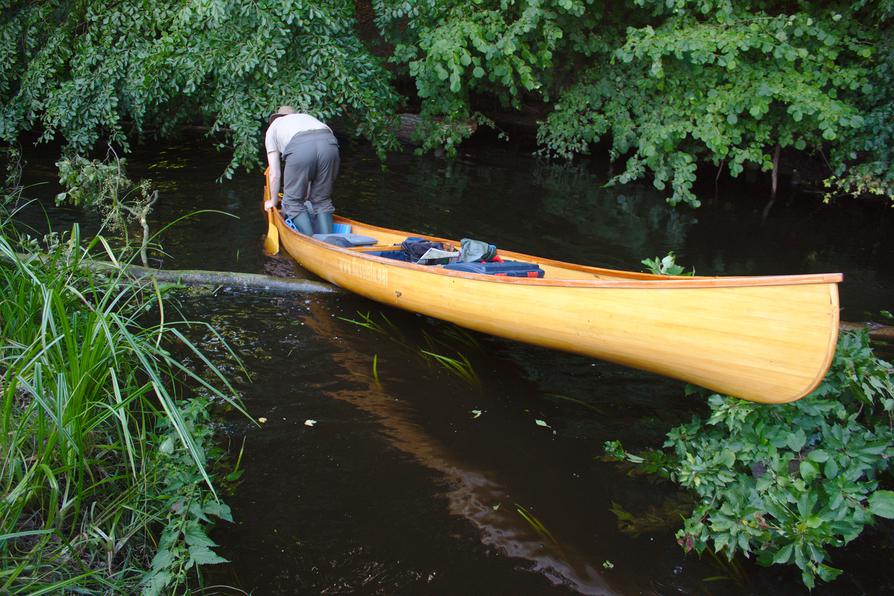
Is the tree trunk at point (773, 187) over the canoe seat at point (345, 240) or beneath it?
over

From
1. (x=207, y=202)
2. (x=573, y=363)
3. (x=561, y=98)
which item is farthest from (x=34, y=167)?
(x=573, y=363)

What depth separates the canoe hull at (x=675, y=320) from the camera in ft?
9.68

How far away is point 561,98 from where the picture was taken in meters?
9.61

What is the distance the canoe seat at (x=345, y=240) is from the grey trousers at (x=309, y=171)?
453mm

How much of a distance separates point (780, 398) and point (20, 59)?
990 cm

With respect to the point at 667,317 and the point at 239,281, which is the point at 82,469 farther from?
the point at 239,281

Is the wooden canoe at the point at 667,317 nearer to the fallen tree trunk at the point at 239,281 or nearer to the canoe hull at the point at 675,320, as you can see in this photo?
the canoe hull at the point at 675,320

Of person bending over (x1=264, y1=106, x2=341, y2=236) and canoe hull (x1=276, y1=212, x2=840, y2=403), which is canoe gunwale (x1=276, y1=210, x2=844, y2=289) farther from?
person bending over (x1=264, y1=106, x2=341, y2=236)

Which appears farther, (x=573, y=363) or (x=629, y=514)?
(x=573, y=363)

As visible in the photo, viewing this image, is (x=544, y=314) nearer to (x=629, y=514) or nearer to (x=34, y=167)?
(x=629, y=514)

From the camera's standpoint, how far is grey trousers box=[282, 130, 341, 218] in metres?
6.06

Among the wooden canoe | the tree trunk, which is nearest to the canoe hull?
the wooden canoe

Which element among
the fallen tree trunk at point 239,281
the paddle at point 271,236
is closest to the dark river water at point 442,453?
the fallen tree trunk at point 239,281

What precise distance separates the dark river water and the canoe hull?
0.54 meters
